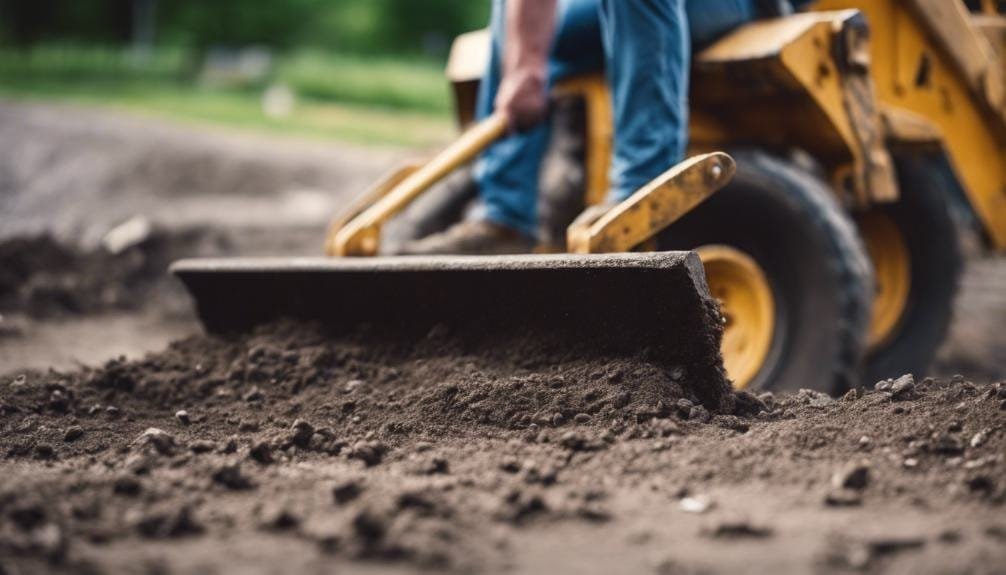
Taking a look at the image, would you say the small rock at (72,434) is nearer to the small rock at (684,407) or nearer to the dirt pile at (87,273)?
the small rock at (684,407)

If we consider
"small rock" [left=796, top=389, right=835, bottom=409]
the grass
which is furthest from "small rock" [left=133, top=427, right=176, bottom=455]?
the grass

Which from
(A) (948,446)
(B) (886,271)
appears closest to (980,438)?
(A) (948,446)

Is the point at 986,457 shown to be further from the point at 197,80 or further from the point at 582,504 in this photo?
the point at 197,80

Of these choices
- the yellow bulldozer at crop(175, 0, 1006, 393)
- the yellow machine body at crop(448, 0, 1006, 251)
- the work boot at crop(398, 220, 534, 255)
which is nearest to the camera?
the yellow bulldozer at crop(175, 0, 1006, 393)

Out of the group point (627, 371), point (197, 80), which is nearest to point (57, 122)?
point (627, 371)

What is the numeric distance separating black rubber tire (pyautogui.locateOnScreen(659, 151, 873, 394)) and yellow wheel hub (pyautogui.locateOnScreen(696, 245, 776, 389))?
3 centimetres

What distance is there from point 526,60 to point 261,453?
1665mm

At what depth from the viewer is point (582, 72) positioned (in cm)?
385

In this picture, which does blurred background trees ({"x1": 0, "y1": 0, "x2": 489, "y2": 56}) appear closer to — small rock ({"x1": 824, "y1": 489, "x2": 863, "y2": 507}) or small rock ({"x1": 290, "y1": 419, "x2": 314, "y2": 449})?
small rock ({"x1": 290, "y1": 419, "x2": 314, "y2": 449})

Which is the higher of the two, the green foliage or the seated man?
the seated man

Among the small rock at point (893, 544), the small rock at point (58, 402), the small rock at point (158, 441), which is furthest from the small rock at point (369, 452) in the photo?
the small rock at point (893, 544)

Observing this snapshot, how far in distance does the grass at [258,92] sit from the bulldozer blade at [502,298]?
9.44m

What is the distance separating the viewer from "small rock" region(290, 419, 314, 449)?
2.56m

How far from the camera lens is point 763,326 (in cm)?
366
